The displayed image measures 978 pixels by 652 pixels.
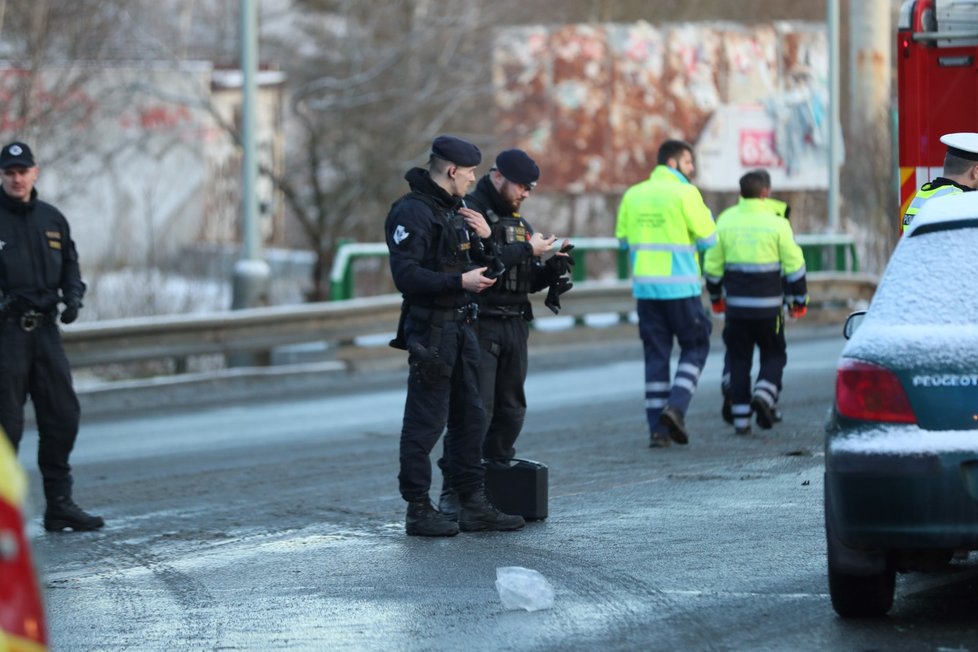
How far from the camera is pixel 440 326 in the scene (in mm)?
8430

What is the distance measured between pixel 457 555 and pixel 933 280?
2.73 metres

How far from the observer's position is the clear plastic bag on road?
678cm

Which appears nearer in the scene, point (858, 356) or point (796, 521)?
point (858, 356)

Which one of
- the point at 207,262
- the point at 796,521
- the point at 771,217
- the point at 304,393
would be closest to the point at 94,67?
the point at 207,262

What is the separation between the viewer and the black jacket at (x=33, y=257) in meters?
9.15

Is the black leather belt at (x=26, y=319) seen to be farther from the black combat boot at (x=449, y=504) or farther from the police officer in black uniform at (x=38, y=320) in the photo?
the black combat boot at (x=449, y=504)

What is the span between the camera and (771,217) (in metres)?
12.2

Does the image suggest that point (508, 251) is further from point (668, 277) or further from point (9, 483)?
point (9, 483)

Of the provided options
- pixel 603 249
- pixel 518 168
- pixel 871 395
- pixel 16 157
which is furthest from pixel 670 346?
pixel 603 249

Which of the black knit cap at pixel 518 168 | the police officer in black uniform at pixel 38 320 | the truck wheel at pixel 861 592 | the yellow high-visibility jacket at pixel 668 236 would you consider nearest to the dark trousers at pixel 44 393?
the police officer in black uniform at pixel 38 320

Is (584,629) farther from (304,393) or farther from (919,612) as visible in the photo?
(304,393)

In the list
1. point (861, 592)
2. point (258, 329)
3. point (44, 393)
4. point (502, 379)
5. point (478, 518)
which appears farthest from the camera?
point (258, 329)

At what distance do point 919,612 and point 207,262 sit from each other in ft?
70.5

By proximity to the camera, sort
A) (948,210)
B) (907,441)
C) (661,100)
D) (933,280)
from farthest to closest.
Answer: (661,100) → (948,210) → (933,280) → (907,441)
